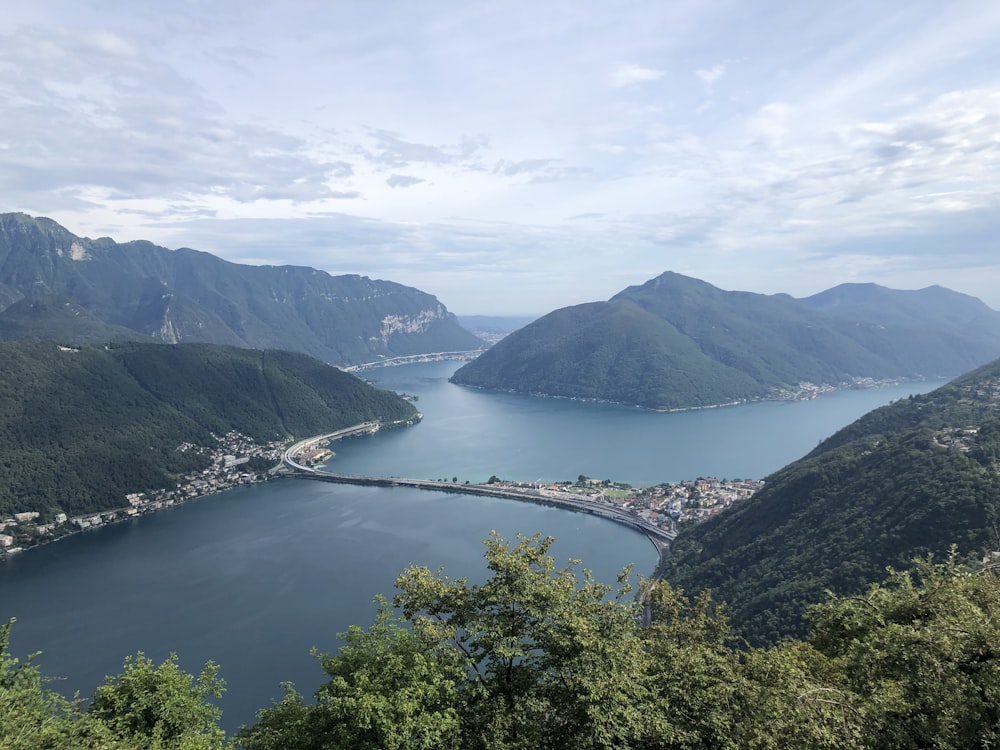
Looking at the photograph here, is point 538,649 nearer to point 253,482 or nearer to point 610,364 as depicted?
point 253,482

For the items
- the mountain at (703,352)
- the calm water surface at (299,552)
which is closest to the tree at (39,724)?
the calm water surface at (299,552)

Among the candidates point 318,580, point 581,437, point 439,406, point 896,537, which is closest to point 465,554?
point 318,580

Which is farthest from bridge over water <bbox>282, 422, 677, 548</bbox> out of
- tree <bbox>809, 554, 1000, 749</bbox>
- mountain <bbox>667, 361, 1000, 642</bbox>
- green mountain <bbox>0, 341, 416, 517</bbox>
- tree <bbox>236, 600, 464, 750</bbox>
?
tree <bbox>236, 600, 464, 750</bbox>

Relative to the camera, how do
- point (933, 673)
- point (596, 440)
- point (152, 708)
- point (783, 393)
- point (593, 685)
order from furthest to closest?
point (783, 393)
point (596, 440)
point (152, 708)
point (593, 685)
point (933, 673)

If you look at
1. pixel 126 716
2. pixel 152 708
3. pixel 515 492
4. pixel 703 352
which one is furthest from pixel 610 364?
pixel 126 716

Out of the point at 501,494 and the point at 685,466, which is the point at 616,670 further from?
the point at 685,466

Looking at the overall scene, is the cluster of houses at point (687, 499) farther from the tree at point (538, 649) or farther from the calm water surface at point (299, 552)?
the tree at point (538, 649)

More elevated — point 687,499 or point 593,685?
point 593,685
